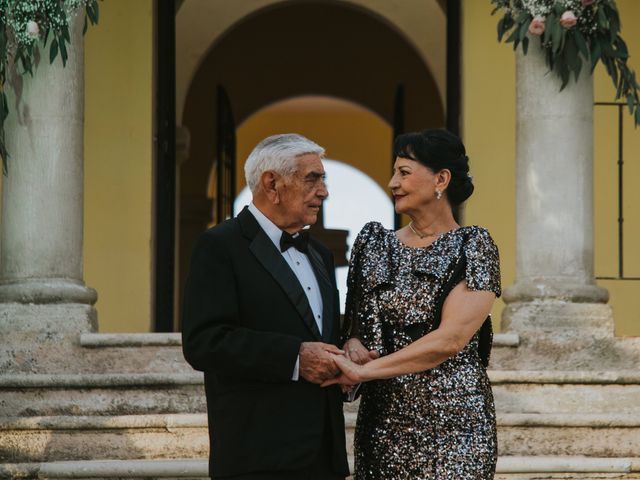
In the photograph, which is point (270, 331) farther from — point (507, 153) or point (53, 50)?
point (507, 153)

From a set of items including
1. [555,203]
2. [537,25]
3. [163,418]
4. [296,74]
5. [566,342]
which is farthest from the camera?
[296,74]

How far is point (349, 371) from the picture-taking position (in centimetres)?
382

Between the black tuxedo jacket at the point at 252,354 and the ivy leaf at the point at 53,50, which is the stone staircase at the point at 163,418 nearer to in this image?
the ivy leaf at the point at 53,50

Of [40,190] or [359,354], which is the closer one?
[359,354]

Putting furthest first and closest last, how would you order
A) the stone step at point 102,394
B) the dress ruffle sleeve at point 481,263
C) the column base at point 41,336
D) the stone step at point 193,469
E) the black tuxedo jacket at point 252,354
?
the column base at point 41,336, the stone step at point 102,394, the stone step at point 193,469, the dress ruffle sleeve at point 481,263, the black tuxedo jacket at point 252,354

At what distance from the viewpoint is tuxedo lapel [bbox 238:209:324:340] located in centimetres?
394

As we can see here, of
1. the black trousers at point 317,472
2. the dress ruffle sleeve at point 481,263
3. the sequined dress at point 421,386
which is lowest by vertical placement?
the black trousers at point 317,472

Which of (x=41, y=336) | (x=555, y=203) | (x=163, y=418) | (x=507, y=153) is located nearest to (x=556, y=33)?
(x=555, y=203)

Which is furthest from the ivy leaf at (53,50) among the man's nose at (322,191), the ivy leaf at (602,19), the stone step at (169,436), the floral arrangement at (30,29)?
the man's nose at (322,191)

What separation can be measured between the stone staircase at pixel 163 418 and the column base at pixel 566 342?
0.34ft

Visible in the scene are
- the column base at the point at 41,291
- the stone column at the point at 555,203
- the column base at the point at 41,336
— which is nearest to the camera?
the column base at the point at 41,336

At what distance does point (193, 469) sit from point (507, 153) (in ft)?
13.4

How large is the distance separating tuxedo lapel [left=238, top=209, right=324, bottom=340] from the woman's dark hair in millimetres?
441

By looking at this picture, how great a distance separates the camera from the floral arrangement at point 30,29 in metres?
7.04
